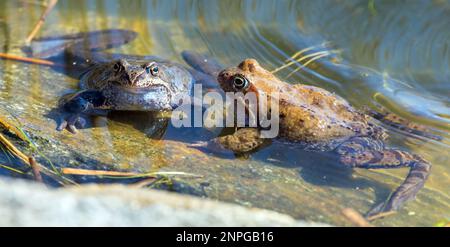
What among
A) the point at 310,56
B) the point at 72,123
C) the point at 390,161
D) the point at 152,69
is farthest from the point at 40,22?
the point at 390,161

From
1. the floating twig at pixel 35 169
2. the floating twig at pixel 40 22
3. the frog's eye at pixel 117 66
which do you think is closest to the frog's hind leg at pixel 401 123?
the frog's eye at pixel 117 66

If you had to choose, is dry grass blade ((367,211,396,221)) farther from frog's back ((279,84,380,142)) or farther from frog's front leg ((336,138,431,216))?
frog's back ((279,84,380,142))

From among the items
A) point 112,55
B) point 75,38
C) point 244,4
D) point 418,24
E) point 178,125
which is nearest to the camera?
point 178,125

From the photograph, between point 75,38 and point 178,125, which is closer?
point 178,125

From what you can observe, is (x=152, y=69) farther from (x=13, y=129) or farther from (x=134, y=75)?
(x=13, y=129)
